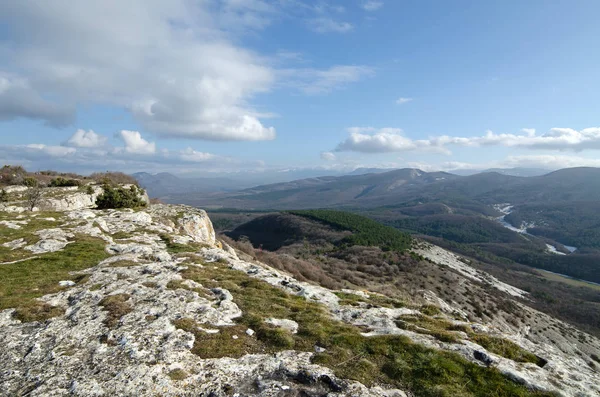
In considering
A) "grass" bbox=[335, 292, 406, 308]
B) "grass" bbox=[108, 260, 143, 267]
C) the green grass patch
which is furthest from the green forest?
"grass" bbox=[108, 260, 143, 267]

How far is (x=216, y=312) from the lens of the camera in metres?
17.3

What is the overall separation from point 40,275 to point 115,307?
9648 millimetres

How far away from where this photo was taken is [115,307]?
16.7 metres

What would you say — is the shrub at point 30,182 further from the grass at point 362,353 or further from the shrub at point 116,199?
the grass at point 362,353

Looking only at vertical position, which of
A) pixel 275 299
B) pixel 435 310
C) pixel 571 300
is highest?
pixel 275 299

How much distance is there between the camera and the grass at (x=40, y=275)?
53.5 feet

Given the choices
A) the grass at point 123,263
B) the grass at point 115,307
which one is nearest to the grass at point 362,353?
the grass at point 115,307

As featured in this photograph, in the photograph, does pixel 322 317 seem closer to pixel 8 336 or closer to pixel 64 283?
pixel 8 336

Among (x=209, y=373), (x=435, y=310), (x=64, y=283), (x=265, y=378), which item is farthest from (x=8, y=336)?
(x=435, y=310)

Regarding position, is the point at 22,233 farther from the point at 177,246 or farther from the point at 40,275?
the point at 177,246

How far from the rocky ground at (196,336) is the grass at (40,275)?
20cm

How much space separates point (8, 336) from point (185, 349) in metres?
8.37

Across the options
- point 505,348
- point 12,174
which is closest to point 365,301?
point 505,348

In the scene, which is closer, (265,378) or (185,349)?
(265,378)
